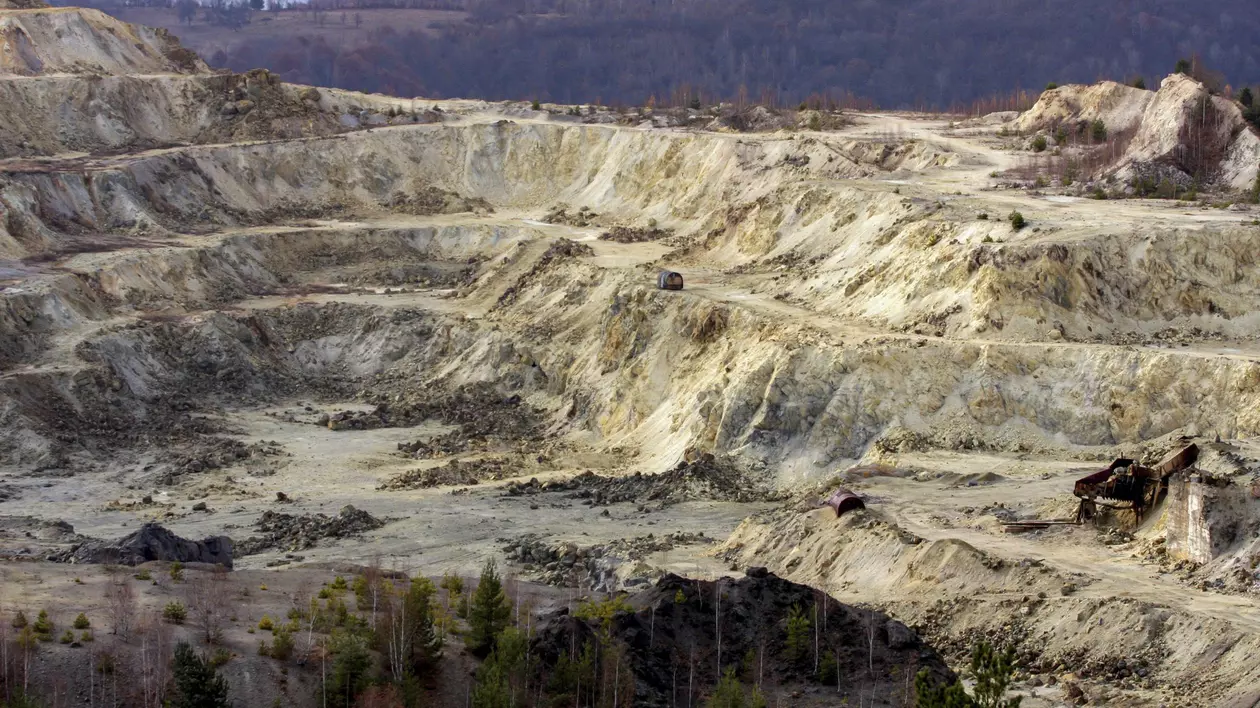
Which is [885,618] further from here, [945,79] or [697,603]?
[945,79]

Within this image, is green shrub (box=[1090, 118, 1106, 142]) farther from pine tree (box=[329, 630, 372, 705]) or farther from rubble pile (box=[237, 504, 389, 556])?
pine tree (box=[329, 630, 372, 705])

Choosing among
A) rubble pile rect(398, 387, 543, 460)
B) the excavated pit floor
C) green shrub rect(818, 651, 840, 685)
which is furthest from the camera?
rubble pile rect(398, 387, 543, 460)

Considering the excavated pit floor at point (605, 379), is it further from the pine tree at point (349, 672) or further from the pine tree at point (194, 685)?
the pine tree at point (194, 685)

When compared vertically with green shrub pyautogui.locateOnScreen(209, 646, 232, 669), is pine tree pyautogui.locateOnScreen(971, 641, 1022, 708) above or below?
above

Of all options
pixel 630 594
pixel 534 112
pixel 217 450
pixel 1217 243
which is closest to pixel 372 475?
pixel 217 450

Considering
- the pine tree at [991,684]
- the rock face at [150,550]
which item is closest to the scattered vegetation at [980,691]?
the pine tree at [991,684]

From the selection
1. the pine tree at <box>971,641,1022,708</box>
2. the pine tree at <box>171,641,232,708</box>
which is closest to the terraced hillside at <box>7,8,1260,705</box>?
the pine tree at <box>171,641,232,708</box>
